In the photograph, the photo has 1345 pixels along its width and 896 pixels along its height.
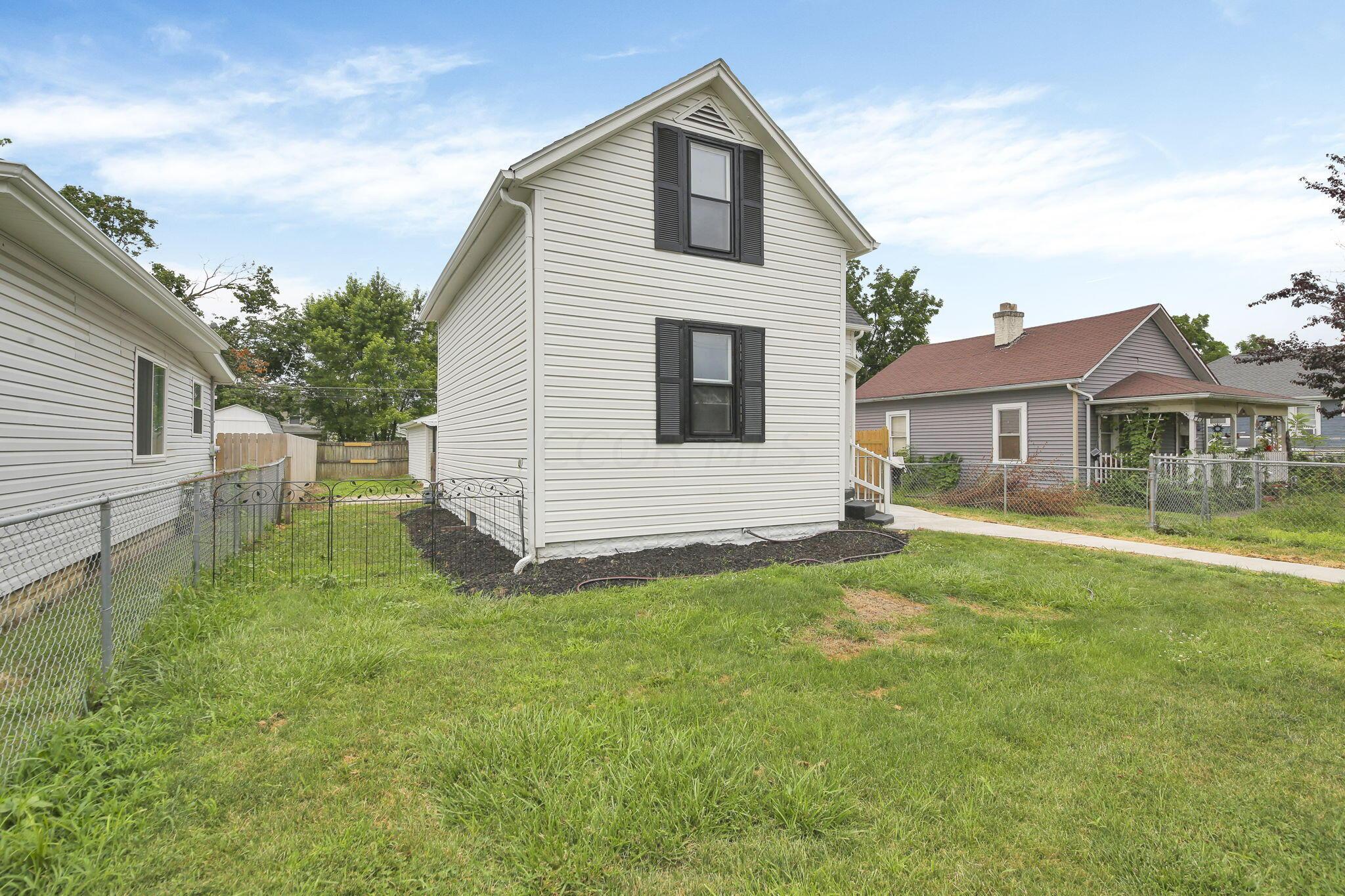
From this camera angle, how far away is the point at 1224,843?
2.28 m

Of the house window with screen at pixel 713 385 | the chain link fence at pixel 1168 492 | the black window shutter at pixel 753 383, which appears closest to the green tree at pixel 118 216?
the house window with screen at pixel 713 385

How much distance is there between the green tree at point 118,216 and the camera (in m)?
22.2

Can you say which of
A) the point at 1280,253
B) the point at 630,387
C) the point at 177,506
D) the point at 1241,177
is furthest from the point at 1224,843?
the point at 1280,253

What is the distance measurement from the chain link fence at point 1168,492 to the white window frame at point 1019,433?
20.1 inches

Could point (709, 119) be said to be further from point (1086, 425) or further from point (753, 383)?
point (1086, 425)

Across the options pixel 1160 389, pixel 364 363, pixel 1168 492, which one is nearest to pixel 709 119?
pixel 1168 492

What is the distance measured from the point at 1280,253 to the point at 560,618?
71.8ft

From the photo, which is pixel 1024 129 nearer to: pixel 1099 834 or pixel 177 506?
pixel 1099 834

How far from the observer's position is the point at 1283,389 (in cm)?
2347

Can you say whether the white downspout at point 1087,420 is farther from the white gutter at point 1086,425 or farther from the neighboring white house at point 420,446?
the neighboring white house at point 420,446

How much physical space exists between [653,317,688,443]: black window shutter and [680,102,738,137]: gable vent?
9.00ft

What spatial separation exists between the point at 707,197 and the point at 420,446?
18430 mm

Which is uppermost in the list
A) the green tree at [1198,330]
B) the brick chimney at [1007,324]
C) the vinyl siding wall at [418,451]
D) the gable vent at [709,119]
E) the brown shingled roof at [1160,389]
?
the green tree at [1198,330]

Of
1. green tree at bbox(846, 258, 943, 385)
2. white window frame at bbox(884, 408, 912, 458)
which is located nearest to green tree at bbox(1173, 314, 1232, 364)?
green tree at bbox(846, 258, 943, 385)
